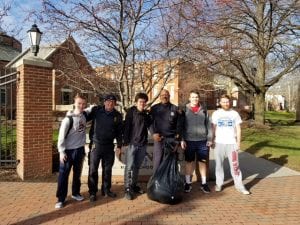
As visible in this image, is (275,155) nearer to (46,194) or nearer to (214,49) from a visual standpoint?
(214,49)

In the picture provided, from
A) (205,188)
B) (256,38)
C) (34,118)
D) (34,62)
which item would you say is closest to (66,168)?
(34,118)

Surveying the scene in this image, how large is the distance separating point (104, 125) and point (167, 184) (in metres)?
1.39

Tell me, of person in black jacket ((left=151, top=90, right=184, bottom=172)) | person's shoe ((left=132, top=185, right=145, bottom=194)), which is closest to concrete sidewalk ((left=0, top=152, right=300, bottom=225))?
person's shoe ((left=132, top=185, right=145, bottom=194))

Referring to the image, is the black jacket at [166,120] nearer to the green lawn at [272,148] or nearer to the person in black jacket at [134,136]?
the person in black jacket at [134,136]

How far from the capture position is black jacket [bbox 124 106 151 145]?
22.3ft

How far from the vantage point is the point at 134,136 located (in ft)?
22.4

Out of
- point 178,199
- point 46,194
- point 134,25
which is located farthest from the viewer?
point 134,25

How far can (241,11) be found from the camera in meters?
19.9

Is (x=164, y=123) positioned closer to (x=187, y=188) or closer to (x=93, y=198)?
(x=187, y=188)

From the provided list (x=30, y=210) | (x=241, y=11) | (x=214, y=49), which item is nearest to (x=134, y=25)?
(x=30, y=210)

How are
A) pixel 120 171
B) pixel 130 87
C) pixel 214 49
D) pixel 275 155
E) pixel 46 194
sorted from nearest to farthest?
pixel 46 194
pixel 120 171
pixel 130 87
pixel 275 155
pixel 214 49

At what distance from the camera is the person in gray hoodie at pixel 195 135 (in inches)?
292

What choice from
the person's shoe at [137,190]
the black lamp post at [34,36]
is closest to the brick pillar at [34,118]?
the black lamp post at [34,36]

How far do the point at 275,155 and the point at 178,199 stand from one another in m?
7.06
